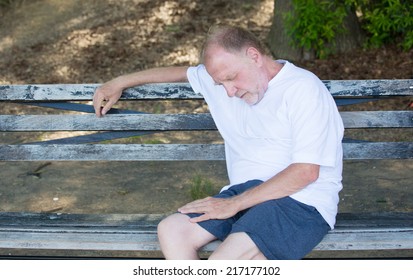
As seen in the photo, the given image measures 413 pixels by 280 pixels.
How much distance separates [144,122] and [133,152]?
209mm

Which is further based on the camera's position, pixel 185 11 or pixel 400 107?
pixel 185 11

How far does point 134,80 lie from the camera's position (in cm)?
421

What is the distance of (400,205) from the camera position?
5539mm

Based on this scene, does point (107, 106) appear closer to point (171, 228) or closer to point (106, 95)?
point (106, 95)

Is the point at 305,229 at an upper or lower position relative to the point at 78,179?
upper

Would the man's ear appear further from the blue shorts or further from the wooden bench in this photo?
the wooden bench

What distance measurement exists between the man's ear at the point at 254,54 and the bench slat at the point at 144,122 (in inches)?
34.6

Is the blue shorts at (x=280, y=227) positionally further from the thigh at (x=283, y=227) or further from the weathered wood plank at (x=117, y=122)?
Answer: the weathered wood plank at (x=117, y=122)

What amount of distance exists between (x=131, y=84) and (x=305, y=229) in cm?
132

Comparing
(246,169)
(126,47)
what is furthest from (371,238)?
(126,47)

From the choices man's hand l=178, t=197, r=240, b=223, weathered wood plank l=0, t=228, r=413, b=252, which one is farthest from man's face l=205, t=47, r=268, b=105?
weathered wood plank l=0, t=228, r=413, b=252

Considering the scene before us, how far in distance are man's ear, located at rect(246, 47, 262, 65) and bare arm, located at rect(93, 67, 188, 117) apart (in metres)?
0.70

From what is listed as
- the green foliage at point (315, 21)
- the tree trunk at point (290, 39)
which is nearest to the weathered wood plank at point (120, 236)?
the green foliage at point (315, 21)

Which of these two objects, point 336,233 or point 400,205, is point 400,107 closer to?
point 400,205
